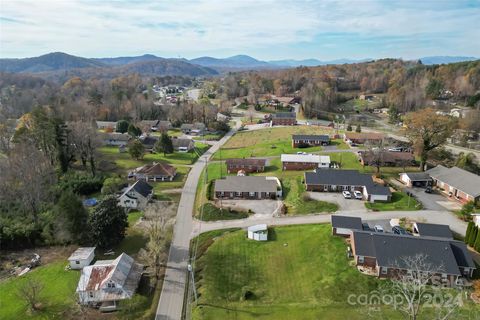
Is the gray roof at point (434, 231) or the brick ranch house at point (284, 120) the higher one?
the brick ranch house at point (284, 120)

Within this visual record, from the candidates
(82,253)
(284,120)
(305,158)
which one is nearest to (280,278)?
(82,253)

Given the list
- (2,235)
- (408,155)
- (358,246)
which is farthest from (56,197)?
(408,155)

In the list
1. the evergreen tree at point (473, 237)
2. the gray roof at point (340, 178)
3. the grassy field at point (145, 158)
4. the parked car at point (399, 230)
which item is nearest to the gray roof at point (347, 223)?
the parked car at point (399, 230)

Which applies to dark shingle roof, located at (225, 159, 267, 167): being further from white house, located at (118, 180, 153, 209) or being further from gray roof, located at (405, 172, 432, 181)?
gray roof, located at (405, 172, 432, 181)

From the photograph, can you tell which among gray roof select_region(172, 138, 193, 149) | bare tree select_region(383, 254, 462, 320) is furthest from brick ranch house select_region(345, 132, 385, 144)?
bare tree select_region(383, 254, 462, 320)

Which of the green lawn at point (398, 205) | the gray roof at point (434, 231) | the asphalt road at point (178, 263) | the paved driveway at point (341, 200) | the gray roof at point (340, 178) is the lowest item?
the asphalt road at point (178, 263)

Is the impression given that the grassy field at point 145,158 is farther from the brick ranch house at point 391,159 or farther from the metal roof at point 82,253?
the brick ranch house at point 391,159

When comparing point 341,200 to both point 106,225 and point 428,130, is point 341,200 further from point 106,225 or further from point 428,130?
point 106,225
